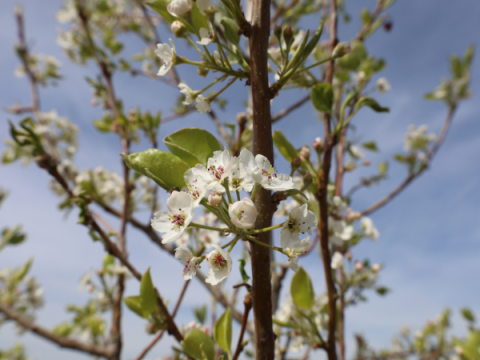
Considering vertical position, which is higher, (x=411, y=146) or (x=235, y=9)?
(x=411, y=146)

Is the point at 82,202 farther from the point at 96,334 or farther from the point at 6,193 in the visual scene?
the point at 6,193

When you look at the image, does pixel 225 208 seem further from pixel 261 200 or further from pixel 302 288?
pixel 302 288

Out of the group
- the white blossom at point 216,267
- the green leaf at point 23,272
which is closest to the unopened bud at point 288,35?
the white blossom at point 216,267

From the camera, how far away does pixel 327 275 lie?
1283mm

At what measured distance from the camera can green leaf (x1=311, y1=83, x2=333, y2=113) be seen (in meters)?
1.20

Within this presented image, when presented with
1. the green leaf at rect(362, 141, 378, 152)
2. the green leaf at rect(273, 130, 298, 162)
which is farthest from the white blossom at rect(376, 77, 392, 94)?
the green leaf at rect(273, 130, 298, 162)

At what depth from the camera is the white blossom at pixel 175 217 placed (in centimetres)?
67

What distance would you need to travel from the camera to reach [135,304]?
110 centimetres

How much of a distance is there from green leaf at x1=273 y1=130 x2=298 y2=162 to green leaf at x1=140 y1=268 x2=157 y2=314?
58cm

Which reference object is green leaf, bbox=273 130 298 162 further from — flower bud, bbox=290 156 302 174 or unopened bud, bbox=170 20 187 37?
unopened bud, bbox=170 20 187 37

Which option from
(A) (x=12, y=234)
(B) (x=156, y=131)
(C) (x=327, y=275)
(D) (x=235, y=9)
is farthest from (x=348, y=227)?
(A) (x=12, y=234)

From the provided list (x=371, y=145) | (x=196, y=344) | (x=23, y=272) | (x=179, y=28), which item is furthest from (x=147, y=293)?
(x=23, y=272)

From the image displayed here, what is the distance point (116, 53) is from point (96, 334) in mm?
2466

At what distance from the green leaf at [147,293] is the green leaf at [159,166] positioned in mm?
426
